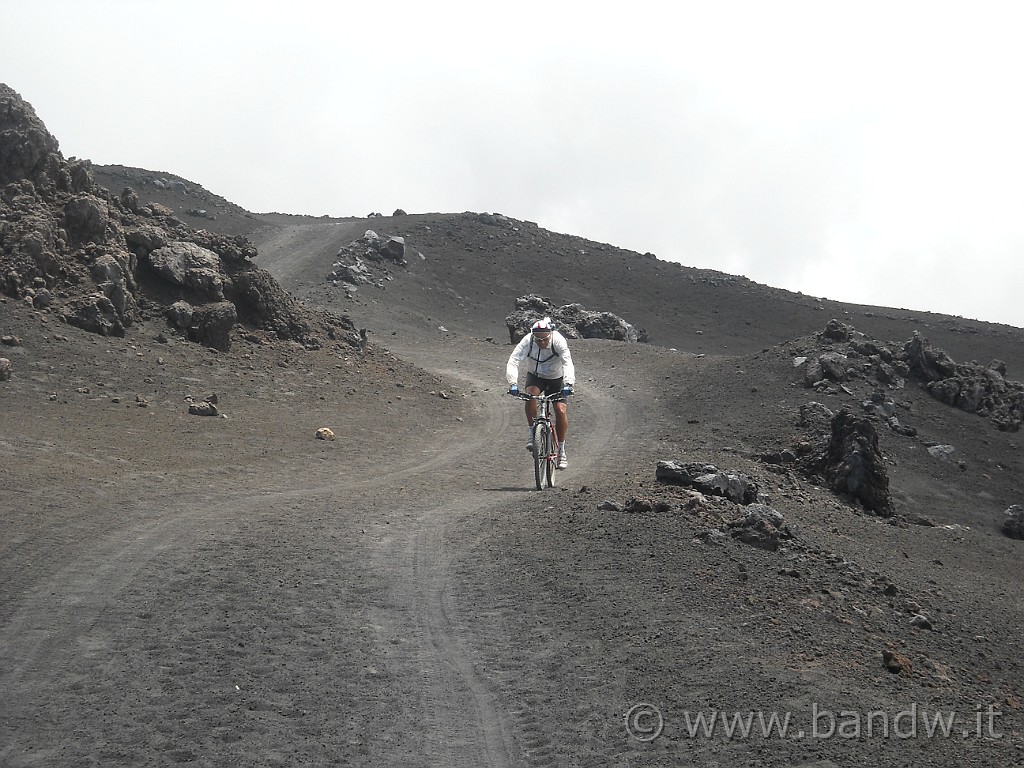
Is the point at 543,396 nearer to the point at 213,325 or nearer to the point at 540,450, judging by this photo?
the point at 540,450

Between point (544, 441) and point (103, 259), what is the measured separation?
36.5 feet

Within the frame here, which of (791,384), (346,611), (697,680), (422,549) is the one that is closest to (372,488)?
(422,549)

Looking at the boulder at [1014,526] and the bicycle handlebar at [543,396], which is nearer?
the bicycle handlebar at [543,396]

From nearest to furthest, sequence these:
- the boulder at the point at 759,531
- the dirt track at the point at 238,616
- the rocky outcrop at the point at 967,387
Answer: the dirt track at the point at 238,616
the boulder at the point at 759,531
the rocky outcrop at the point at 967,387

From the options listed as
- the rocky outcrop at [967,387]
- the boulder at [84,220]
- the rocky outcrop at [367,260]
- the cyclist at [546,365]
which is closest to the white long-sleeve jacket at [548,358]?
the cyclist at [546,365]

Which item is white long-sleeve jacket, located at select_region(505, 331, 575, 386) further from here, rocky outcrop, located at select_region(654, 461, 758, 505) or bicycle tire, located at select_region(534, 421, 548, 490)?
rocky outcrop, located at select_region(654, 461, 758, 505)

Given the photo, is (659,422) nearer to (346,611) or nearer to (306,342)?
(306,342)

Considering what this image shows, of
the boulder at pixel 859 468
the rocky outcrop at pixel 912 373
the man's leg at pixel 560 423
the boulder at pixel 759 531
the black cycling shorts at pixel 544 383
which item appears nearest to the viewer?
the boulder at pixel 759 531

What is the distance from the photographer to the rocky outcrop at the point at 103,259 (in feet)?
57.4

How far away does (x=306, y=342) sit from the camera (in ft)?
70.0

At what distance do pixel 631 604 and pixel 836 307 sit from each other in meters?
54.0

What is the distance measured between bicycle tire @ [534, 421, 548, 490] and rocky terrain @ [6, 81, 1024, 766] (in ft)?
0.96

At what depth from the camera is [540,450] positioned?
1177cm

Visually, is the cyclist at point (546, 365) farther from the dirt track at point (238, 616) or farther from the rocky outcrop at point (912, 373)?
the rocky outcrop at point (912, 373)
